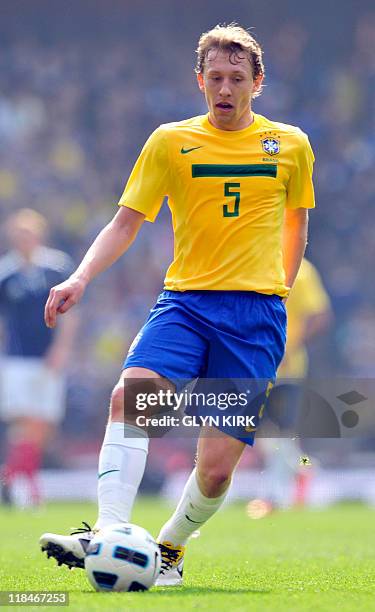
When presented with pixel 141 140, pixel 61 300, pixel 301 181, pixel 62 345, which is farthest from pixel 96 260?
pixel 141 140

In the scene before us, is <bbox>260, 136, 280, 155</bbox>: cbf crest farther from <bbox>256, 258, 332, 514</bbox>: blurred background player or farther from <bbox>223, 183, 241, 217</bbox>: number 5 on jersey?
<bbox>256, 258, 332, 514</bbox>: blurred background player

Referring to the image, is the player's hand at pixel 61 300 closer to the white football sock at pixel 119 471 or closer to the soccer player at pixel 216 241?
the soccer player at pixel 216 241

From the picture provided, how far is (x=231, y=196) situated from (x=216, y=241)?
171mm

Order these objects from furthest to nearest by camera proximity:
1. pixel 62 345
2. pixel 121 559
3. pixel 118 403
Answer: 1. pixel 62 345
2. pixel 118 403
3. pixel 121 559

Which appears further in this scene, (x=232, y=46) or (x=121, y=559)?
(x=232, y=46)

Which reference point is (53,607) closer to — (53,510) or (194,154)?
(194,154)

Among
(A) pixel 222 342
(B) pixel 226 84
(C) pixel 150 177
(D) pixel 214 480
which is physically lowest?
(D) pixel 214 480

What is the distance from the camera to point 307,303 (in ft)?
32.7

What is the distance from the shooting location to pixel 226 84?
453 cm

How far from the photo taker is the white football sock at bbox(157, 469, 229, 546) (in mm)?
4621

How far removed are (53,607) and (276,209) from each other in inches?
68.3

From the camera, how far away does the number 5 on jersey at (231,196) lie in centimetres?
461

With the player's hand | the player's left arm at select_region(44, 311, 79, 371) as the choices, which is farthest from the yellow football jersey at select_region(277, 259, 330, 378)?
the player's hand

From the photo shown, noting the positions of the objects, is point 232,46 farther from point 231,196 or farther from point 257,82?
point 231,196
